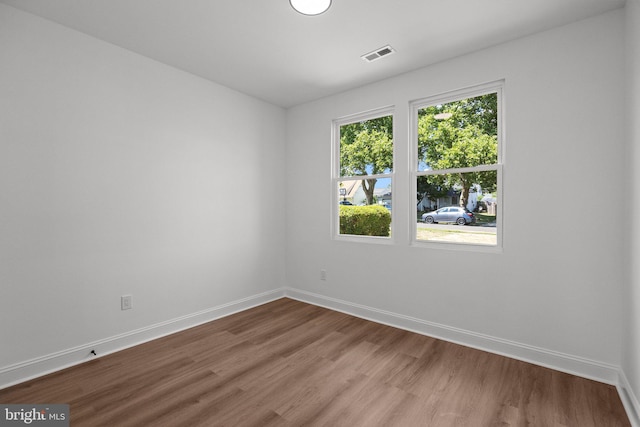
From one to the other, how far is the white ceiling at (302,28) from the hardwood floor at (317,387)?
2719mm

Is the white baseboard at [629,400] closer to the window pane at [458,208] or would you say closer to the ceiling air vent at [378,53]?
the window pane at [458,208]

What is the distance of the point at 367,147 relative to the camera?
11.9 ft

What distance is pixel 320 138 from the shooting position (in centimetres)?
393

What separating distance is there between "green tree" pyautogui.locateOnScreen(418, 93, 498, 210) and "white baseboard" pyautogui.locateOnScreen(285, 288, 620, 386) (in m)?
1.26

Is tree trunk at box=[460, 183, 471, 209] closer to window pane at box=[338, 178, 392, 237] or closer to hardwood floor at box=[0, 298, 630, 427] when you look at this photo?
window pane at box=[338, 178, 392, 237]

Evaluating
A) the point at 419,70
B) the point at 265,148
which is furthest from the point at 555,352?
the point at 265,148

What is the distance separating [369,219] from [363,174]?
0.56m

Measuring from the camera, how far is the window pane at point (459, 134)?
9.04 feet

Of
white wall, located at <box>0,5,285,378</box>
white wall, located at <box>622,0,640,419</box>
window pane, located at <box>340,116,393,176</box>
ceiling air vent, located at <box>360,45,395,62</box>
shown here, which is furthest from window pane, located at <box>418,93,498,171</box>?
white wall, located at <box>0,5,285,378</box>

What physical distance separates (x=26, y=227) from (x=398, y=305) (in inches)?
131

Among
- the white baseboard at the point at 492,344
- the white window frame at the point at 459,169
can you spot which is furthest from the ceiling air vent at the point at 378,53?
the white baseboard at the point at 492,344

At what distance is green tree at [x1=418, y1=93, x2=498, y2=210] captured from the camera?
275 cm

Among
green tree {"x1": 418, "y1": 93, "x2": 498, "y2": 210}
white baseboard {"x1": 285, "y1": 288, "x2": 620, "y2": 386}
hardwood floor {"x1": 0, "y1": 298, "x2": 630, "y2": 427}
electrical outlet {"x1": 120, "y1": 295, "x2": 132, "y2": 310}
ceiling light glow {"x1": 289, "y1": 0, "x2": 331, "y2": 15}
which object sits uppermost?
ceiling light glow {"x1": 289, "y1": 0, "x2": 331, "y2": 15}

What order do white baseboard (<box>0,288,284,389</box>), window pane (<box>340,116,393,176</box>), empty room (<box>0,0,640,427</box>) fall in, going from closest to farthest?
1. empty room (<box>0,0,640,427</box>)
2. white baseboard (<box>0,288,284,389</box>)
3. window pane (<box>340,116,393,176</box>)
